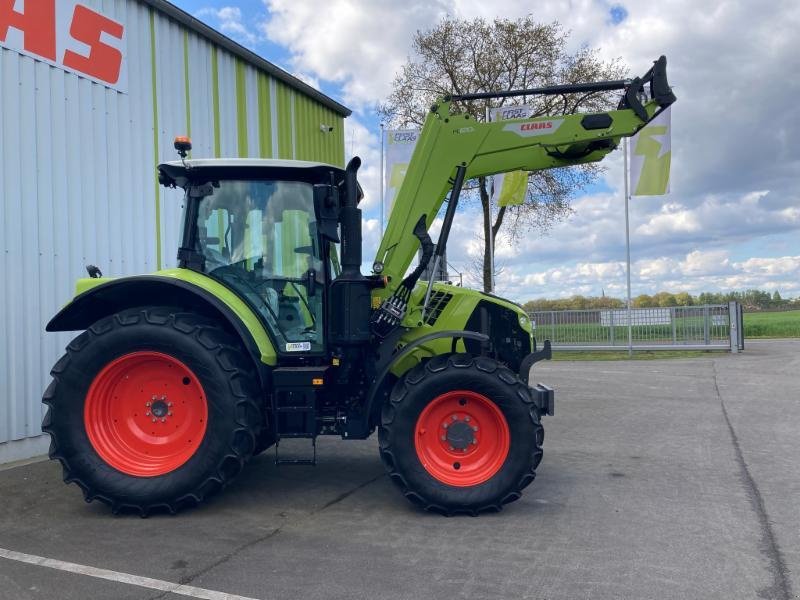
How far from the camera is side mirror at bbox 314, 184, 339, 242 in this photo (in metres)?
4.89

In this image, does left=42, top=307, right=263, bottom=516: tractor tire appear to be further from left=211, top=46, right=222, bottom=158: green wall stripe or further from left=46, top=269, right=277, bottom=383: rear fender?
left=211, top=46, right=222, bottom=158: green wall stripe

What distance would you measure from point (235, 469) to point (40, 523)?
4.67 ft

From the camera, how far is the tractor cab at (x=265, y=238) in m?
5.11

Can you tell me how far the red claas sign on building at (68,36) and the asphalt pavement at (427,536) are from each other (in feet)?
14.6

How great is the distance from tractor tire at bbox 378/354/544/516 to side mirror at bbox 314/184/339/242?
4.02 ft

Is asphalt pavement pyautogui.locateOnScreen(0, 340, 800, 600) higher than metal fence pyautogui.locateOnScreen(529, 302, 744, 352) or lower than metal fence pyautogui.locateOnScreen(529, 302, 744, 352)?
lower

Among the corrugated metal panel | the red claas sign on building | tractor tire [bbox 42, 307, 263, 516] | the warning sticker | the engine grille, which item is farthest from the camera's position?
the red claas sign on building

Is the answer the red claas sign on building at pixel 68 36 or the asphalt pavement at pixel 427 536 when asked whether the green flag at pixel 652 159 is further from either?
the red claas sign on building at pixel 68 36

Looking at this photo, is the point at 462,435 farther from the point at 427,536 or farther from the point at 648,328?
the point at 648,328

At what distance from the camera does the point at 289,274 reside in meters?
5.17

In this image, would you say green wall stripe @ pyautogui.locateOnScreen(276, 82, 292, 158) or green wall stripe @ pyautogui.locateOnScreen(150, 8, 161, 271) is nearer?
green wall stripe @ pyautogui.locateOnScreen(150, 8, 161, 271)

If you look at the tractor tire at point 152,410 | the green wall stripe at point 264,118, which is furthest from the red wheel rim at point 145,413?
the green wall stripe at point 264,118

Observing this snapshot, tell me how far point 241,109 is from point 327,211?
6045 mm

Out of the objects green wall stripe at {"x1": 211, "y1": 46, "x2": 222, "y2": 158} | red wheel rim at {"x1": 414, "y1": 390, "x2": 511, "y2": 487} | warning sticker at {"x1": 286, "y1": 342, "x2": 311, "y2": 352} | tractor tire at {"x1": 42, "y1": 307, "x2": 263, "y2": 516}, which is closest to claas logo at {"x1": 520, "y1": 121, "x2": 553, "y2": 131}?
red wheel rim at {"x1": 414, "y1": 390, "x2": 511, "y2": 487}
